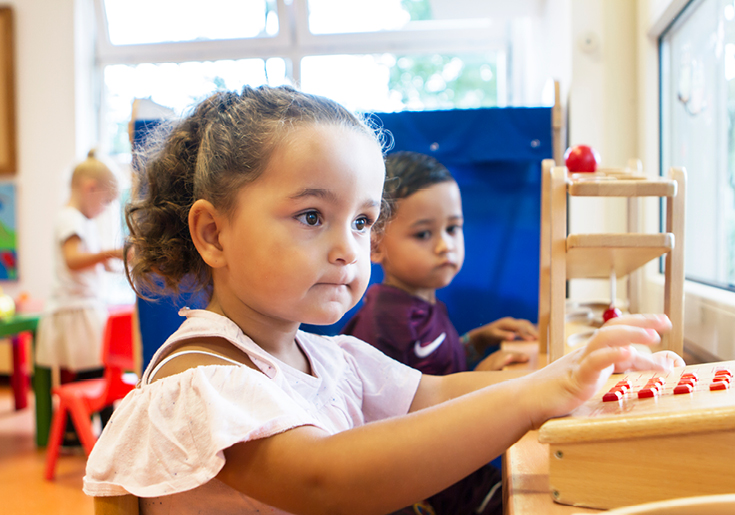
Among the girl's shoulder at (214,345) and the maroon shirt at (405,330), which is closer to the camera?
the girl's shoulder at (214,345)

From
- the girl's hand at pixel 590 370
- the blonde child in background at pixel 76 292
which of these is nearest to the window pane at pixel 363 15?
the blonde child in background at pixel 76 292

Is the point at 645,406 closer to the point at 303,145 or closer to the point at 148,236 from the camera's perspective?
the point at 303,145

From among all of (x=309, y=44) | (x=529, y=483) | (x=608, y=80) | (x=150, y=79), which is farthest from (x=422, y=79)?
(x=529, y=483)

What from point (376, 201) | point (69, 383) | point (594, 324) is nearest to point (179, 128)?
point (376, 201)

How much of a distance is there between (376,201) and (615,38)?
4.42ft

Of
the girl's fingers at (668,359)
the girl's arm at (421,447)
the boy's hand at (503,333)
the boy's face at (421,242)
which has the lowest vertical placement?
the boy's hand at (503,333)

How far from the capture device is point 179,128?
28.7 inches

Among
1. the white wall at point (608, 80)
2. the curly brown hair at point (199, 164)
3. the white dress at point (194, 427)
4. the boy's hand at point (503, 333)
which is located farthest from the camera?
the white wall at point (608, 80)

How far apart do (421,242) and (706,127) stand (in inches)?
25.8

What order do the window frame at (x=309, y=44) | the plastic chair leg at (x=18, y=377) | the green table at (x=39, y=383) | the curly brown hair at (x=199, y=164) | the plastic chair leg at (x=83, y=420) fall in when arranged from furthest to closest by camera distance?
1. the window frame at (x=309, y=44)
2. the plastic chair leg at (x=18, y=377)
3. the green table at (x=39, y=383)
4. the plastic chair leg at (x=83, y=420)
5. the curly brown hair at (x=199, y=164)

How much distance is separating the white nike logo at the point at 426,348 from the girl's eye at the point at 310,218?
0.64 meters

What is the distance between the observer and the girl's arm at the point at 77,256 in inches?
92.6

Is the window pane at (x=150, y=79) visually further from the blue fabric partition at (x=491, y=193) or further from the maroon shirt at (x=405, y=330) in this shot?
the maroon shirt at (x=405, y=330)

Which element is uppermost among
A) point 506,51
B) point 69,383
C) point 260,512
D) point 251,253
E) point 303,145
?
point 506,51
